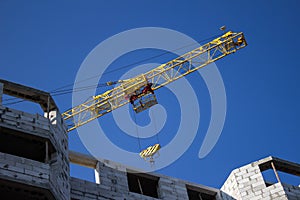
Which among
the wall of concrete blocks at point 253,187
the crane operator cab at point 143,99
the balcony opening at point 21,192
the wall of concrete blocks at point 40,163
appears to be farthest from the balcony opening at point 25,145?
the crane operator cab at point 143,99

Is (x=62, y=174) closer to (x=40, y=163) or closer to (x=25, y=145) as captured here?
(x=40, y=163)

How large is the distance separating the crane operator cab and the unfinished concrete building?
20468mm

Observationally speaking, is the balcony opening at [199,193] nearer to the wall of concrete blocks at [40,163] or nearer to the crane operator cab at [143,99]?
the wall of concrete blocks at [40,163]

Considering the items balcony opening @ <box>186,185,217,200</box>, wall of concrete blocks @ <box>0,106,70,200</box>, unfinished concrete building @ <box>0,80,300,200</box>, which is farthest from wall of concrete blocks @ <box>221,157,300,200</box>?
wall of concrete blocks @ <box>0,106,70,200</box>

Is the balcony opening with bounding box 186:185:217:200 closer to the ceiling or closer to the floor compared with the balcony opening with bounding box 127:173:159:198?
closer to the floor

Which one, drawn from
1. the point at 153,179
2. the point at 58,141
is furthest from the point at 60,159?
the point at 153,179

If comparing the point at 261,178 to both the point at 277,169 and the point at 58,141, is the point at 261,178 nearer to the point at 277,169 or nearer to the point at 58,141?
the point at 277,169

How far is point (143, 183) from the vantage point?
99.4ft

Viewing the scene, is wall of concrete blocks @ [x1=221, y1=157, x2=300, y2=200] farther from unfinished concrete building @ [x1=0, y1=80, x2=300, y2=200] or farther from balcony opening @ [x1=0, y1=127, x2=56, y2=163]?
balcony opening @ [x1=0, y1=127, x2=56, y2=163]

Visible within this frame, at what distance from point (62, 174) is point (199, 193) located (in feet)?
29.9

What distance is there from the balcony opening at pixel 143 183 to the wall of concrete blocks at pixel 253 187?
365cm

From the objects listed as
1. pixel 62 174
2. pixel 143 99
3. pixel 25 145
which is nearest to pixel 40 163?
pixel 62 174

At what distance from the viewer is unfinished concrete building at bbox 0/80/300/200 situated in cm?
2202

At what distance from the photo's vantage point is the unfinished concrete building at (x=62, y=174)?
2202 cm
